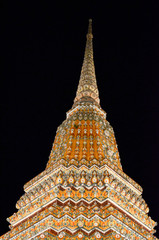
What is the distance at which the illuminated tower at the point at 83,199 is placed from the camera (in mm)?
18359

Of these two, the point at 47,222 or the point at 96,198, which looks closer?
the point at 47,222

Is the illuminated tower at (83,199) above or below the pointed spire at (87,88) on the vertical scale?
below

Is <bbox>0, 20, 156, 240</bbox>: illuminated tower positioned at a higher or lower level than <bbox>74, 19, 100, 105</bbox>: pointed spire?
lower

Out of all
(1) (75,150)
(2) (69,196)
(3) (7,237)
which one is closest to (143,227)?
(2) (69,196)

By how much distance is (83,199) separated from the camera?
1984cm

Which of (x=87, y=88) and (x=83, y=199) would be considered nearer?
(x=83, y=199)

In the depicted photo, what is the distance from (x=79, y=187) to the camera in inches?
810

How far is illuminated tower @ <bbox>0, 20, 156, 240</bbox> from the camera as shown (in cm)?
1836

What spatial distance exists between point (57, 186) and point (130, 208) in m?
4.62

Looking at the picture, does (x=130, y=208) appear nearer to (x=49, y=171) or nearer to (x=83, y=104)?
(x=49, y=171)

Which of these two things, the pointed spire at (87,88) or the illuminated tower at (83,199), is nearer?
the illuminated tower at (83,199)

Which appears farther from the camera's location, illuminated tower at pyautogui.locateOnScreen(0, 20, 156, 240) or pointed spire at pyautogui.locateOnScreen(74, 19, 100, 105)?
pointed spire at pyautogui.locateOnScreen(74, 19, 100, 105)

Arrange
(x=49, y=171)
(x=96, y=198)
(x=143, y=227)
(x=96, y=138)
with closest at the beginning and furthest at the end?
(x=96, y=198) → (x=143, y=227) → (x=49, y=171) → (x=96, y=138)

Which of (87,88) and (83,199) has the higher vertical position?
(87,88)
